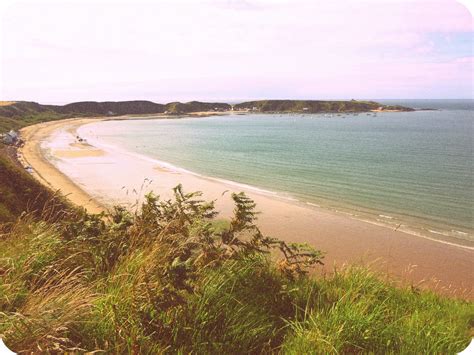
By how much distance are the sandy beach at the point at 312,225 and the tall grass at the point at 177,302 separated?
43.3 inches

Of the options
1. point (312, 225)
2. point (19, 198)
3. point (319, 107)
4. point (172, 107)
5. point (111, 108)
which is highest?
point (172, 107)

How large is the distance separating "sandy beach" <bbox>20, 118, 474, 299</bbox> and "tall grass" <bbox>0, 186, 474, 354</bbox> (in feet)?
3.60

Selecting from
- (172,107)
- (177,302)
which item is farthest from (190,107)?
(177,302)

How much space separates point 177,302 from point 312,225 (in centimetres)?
1455

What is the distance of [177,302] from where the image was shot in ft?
10.9

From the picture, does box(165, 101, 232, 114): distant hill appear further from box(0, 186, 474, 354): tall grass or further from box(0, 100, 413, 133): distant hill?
box(0, 186, 474, 354): tall grass

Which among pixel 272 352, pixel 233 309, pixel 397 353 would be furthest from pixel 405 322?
pixel 233 309

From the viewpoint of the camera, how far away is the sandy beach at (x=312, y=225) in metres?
12.4

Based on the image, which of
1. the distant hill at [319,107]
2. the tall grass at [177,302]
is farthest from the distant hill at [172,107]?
the tall grass at [177,302]

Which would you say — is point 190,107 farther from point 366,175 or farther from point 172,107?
point 366,175

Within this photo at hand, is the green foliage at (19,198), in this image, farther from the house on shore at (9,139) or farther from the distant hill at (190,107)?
the distant hill at (190,107)

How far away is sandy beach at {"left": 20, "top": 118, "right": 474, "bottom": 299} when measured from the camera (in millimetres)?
12375

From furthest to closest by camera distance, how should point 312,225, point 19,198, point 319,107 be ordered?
point 319,107 < point 312,225 < point 19,198

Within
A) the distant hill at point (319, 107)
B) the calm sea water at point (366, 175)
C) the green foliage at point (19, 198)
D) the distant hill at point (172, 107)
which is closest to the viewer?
the green foliage at point (19, 198)
